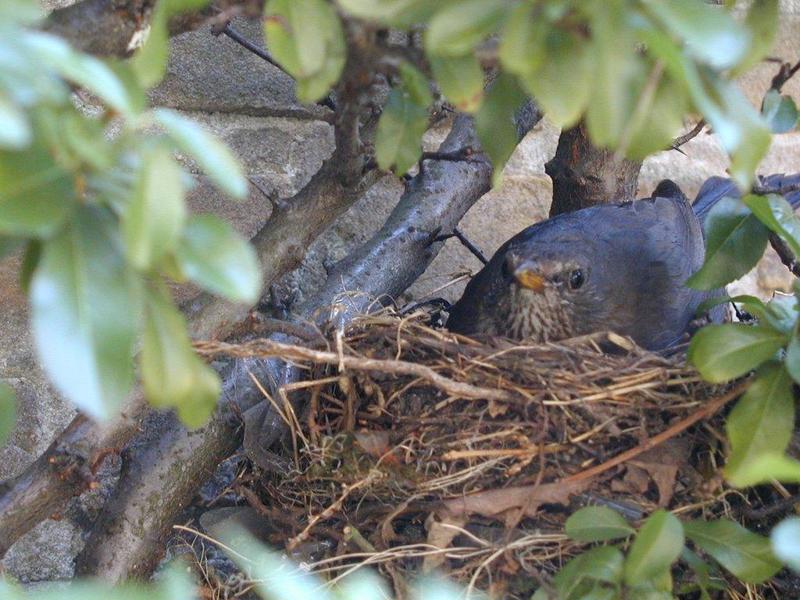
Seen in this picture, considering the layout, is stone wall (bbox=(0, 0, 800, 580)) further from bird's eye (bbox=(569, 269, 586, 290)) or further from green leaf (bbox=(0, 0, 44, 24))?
green leaf (bbox=(0, 0, 44, 24))

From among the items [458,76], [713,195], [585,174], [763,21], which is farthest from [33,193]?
[713,195]

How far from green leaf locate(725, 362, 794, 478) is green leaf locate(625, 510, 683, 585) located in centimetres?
12

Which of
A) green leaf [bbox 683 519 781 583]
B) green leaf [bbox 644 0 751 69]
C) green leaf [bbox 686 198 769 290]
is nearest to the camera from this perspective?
green leaf [bbox 644 0 751 69]

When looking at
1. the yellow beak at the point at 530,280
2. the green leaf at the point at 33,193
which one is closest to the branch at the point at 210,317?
the yellow beak at the point at 530,280

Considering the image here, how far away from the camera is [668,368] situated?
6.29 feet

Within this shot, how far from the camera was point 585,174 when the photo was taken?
2.77 meters

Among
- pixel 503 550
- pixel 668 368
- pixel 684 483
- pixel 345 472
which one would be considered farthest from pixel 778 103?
pixel 345 472

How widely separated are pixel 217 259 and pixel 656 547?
2.75 ft

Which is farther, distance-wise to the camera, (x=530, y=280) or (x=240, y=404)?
(x=530, y=280)

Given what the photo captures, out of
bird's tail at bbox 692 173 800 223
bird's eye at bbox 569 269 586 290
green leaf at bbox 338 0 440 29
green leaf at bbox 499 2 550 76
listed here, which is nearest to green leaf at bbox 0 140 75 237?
green leaf at bbox 338 0 440 29

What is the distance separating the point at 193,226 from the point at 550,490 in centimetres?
107

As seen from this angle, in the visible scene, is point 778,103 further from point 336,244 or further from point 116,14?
point 336,244

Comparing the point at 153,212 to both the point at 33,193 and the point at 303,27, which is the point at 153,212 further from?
the point at 303,27

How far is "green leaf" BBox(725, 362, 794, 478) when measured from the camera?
1521mm
